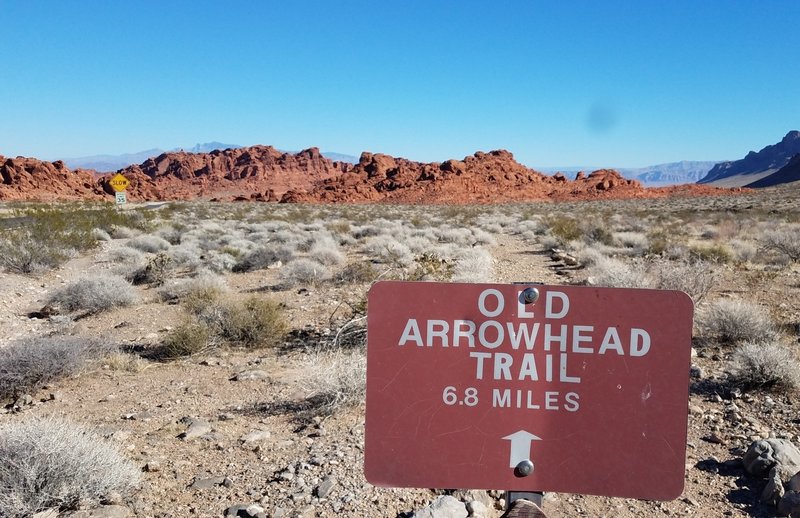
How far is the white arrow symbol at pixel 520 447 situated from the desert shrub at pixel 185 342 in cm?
586

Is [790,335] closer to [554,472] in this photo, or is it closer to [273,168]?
[554,472]

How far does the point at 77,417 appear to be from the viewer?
497cm

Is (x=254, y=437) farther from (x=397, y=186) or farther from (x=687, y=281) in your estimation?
(x=397, y=186)

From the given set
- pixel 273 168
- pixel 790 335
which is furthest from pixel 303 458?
pixel 273 168

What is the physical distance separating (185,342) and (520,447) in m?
5.91

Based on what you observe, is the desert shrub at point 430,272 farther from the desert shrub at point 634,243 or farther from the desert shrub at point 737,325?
the desert shrub at point 634,243

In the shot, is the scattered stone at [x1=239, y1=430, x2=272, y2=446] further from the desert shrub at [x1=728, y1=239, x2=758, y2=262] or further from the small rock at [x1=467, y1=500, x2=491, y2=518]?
the desert shrub at [x1=728, y1=239, x2=758, y2=262]

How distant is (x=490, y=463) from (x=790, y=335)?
7090 millimetres

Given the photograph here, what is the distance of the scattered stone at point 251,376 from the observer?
586 centimetres

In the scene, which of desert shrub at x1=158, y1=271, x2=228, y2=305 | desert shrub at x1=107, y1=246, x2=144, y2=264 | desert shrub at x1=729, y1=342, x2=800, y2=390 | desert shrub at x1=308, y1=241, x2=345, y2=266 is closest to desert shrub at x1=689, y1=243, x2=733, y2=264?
desert shrub at x1=729, y1=342, x2=800, y2=390

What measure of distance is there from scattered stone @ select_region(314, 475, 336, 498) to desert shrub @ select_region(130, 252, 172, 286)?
8752 millimetres

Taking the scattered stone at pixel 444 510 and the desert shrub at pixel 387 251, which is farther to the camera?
the desert shrub at pixel 387 251

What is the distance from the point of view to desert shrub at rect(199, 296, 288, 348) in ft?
23.1

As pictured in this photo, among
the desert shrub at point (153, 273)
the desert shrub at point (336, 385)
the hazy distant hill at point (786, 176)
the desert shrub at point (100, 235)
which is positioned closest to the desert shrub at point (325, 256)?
the desert shrub at point (153, 273)
